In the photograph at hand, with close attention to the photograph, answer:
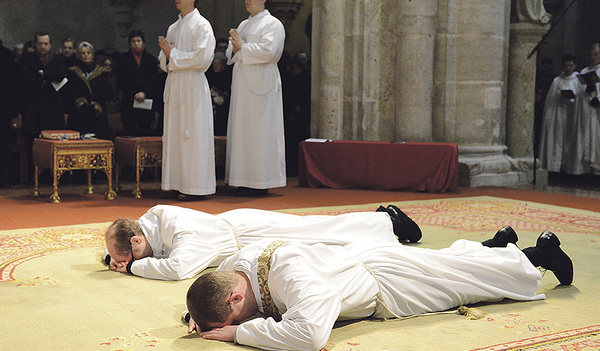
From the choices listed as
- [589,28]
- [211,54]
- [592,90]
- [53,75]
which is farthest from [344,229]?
[589,28]

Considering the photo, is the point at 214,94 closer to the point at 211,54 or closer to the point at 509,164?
the point at 211,54

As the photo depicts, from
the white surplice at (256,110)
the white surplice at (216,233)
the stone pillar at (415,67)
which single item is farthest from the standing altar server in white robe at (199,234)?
the stone pillar at (415,67)

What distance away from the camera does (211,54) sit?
7.79m

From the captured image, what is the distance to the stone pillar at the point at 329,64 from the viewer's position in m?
9.70

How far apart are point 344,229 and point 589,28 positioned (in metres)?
11.8

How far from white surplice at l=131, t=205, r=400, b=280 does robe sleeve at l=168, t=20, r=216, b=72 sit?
3.55 meters

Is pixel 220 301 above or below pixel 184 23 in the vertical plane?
below

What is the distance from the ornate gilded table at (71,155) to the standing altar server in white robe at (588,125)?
23.4ft

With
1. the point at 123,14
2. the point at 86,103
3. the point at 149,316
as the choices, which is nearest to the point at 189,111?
the point at 86,103

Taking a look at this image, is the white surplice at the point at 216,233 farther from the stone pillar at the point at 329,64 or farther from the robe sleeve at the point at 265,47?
the stone pillar at the point at 329,64

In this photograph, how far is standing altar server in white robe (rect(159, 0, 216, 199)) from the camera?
25.3 feet

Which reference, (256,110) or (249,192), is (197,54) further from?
(249,192)

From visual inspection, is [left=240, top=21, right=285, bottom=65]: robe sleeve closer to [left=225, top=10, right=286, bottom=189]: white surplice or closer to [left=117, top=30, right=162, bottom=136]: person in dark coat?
[left=225, top=10, right=286, bottom=189]: white surplice

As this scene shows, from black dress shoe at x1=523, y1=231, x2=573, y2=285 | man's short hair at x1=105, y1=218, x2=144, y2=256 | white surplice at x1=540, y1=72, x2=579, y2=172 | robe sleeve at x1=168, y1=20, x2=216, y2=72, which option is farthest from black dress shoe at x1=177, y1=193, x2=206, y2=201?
white surplice at x1=540, y1=72, x2=579, y2=172
